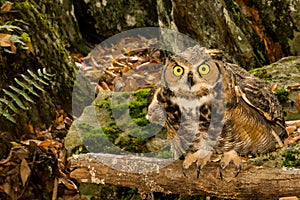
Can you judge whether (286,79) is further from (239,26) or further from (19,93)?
(19,93)

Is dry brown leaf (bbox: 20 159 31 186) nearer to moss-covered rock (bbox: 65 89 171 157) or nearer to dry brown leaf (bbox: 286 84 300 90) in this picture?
moss-covered rock (bbox: 65 89 171 157)

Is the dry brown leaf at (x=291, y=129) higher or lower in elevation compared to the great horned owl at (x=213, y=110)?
lower

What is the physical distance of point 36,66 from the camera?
5316mm

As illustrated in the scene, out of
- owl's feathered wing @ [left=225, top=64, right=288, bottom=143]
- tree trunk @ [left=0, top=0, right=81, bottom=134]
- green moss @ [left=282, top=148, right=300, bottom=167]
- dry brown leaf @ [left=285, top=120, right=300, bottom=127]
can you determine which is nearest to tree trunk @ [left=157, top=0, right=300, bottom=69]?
tree trunk @ [left=0, top=0, right=81, bottom=134]

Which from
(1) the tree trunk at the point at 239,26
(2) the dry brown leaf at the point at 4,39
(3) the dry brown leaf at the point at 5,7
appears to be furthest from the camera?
(1) the tree trunk at the point at 239,26

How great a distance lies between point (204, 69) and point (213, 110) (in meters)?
0.29

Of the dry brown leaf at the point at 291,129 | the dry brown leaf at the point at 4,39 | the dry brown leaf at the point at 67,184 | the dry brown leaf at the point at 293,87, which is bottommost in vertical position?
the dry brown leaf at the point at 67,184

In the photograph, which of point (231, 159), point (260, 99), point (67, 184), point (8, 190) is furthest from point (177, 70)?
point (8, 190)

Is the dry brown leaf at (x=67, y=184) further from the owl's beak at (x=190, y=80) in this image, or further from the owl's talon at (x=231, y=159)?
the owl's beak at (x=190, y=80)

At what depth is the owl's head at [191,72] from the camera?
296 centimetres

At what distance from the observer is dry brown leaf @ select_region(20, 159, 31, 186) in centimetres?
467

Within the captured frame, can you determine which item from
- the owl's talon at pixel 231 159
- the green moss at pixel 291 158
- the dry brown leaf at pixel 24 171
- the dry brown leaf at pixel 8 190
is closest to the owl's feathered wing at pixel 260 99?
the green moss at pixel 291 158

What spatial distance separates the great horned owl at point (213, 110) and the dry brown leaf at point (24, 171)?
170cm

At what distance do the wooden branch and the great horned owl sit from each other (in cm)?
9
